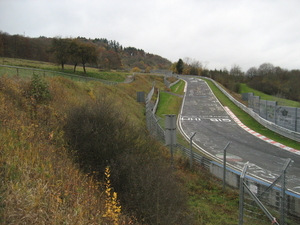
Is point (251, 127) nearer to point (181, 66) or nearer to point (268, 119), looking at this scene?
point (268, 119)

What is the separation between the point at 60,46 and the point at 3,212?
149 ft

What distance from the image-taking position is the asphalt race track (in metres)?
12.2

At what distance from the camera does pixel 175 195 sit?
6.67 m

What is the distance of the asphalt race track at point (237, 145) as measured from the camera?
12.2m

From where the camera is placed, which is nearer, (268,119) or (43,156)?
(43,156)

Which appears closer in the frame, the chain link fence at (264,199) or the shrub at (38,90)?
the chain link fence at (264,199)

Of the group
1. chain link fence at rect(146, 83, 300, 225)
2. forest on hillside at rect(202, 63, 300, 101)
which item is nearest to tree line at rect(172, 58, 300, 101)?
forest on hillside at rect(202, 63, 300, 101)

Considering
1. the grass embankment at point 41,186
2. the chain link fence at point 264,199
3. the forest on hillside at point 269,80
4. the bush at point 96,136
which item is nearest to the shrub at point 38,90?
the grass embankment at point 41,186

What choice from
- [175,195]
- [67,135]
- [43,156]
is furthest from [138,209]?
[67,135]

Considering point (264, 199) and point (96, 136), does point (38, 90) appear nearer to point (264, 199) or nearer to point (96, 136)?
point (96, 136)

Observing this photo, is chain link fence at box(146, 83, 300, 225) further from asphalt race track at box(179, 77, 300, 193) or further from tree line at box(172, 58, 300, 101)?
tree line at box(172, 58, 300, 101)

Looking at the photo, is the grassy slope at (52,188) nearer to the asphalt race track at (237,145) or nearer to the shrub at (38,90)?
the shrub at (38,90)

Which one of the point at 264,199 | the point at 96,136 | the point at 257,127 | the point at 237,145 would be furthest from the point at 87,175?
the point at 257,127

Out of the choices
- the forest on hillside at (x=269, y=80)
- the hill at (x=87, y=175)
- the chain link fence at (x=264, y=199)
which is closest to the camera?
the hill at (x=87, y=175)
